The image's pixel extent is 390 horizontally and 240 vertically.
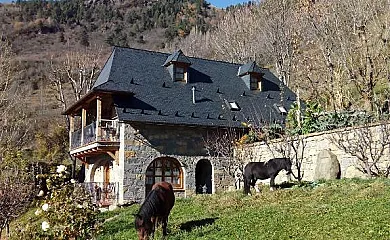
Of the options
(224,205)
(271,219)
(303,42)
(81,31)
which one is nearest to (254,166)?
(224,205)

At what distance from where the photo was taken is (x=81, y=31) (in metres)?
68.2

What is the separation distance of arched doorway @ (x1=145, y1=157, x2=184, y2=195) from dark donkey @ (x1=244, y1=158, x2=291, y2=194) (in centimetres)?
588

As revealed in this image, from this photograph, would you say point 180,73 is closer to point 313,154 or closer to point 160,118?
point 160,118

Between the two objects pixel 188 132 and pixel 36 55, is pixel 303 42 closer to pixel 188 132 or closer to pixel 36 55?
pixel 188 132

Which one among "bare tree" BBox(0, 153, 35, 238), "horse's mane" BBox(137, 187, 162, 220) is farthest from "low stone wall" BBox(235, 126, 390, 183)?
"bare tree" BBox(0, 153, 35, 238)

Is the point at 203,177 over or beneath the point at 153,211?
over

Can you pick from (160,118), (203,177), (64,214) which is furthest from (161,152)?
(64,214)

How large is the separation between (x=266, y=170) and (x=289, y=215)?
13.0 feet

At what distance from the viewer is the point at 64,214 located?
25.0ft

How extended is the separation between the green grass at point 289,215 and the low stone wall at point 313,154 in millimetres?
1766

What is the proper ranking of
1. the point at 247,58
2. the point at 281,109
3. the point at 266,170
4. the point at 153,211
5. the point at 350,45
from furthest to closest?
the point at 247,58 → the point at 350,45 → the point at 281,109 → the point at 266,170 → the point at 153,211

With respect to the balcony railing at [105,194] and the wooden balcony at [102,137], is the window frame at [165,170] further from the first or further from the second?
the wooden balcony at [102,137]

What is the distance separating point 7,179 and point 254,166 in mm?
8753

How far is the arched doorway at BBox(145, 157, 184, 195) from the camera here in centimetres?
1864
